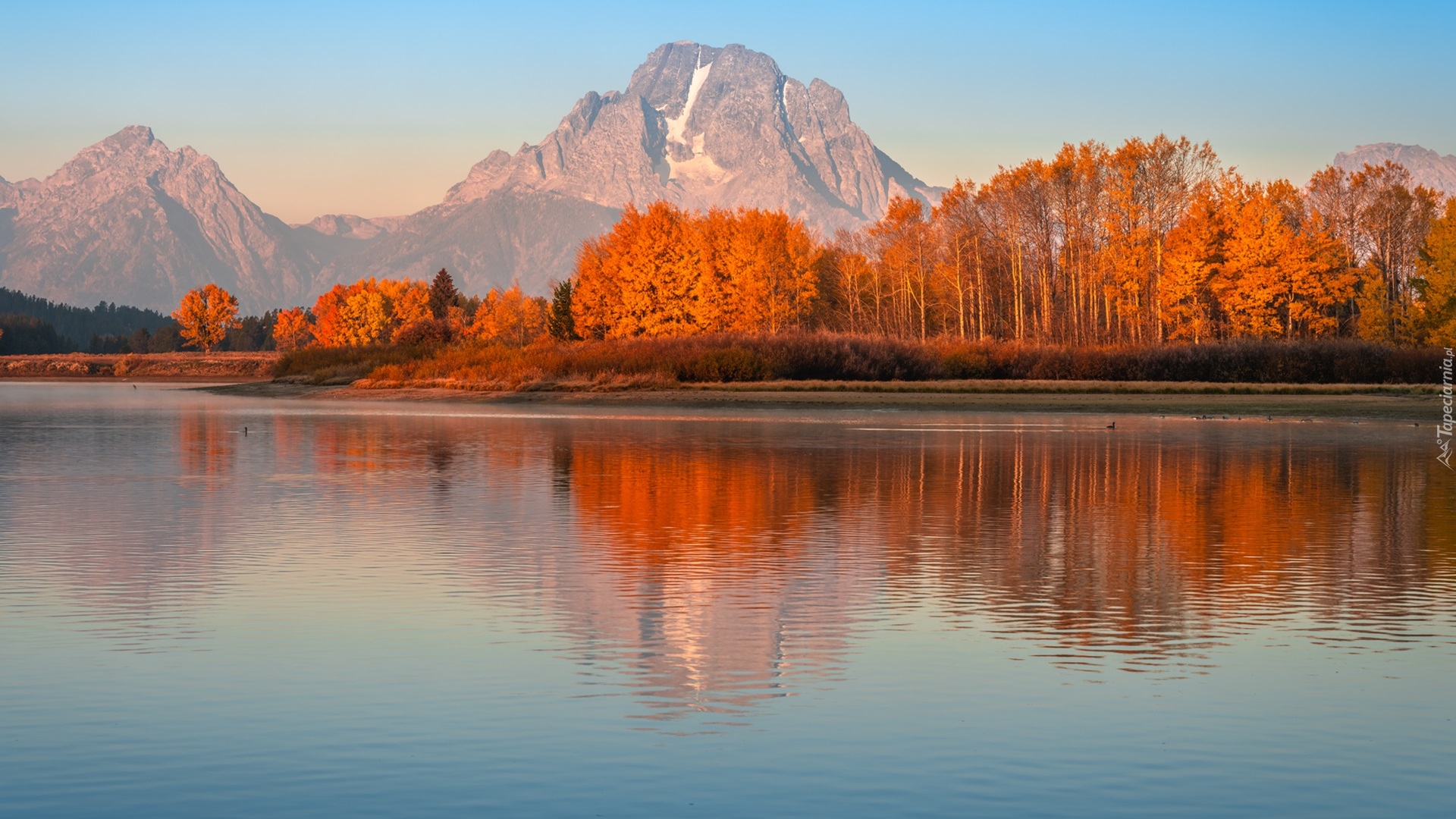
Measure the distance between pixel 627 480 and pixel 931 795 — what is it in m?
16.2

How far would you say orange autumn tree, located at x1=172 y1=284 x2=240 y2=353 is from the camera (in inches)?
7101

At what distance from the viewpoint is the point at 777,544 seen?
48.2 ft

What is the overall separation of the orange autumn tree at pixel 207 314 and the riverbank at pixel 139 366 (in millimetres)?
27522

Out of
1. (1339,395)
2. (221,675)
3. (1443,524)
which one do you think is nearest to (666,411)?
(1339,395)

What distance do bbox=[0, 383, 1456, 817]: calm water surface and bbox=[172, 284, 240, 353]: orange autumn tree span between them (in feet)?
555

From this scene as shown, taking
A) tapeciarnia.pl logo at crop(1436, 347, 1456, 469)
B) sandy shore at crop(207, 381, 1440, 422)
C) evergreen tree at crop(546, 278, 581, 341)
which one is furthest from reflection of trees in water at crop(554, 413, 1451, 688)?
evergreen tree at crop(546, 278, 581, 341)

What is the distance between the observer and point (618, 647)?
9.44 metres

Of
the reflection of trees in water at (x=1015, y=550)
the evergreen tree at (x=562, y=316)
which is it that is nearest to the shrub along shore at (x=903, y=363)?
the evergreen tree at (x=562, y=316)

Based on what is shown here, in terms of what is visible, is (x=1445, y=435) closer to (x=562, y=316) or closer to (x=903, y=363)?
(x=903, y=363)

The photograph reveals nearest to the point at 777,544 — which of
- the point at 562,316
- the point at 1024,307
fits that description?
the point at 1024,307

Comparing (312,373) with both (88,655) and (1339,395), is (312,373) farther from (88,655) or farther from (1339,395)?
(88,655)

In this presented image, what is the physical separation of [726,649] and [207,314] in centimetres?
18443

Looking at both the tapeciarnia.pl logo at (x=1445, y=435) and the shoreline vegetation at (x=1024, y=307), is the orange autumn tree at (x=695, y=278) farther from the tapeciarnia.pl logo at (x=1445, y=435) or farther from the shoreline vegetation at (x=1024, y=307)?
the tapeciarnia.pl logo at (x=1445, y=435)

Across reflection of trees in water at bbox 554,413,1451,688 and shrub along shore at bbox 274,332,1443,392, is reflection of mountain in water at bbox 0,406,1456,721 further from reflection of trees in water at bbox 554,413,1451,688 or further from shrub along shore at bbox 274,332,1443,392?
shrub along shore at bbox 274,332,1443,392
